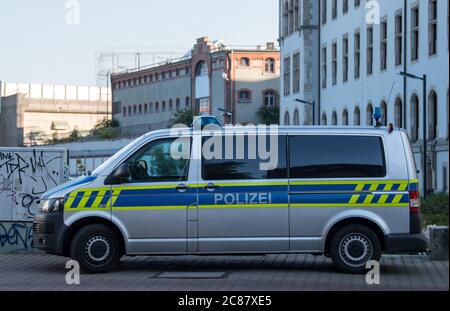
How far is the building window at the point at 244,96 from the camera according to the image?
104062mm

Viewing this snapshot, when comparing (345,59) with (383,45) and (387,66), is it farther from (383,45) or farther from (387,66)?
(387,66)

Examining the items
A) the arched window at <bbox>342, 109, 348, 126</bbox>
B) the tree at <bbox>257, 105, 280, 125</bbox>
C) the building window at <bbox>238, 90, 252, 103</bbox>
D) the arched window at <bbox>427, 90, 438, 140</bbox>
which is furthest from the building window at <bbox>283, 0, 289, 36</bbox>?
the arched window at <bbox>427, 90, 438, 140</bbox>

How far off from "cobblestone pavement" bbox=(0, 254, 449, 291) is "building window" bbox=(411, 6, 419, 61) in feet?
121

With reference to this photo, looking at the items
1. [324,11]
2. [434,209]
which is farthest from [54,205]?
→ [324,11]

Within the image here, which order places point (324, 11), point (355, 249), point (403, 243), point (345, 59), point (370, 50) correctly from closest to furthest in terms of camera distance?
point (403, 243)
point (355, 249)
point (370, 50)
point (345, 59)
point (324, 11)

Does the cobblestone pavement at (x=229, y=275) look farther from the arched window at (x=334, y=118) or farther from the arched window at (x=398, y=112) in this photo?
the arched window at (x=334, y=118)

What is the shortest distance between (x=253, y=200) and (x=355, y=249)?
1.58m

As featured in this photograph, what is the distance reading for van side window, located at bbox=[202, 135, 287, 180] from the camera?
14.7 meters

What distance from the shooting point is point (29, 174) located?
1873 centimetres

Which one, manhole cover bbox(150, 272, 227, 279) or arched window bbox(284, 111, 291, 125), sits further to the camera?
arched window bbox(284, 111, 291, 125)

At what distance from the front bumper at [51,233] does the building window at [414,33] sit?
39.8 meters

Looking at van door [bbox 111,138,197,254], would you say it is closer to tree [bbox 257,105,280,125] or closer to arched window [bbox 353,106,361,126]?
arched window [bbox 353,106,361,126]
